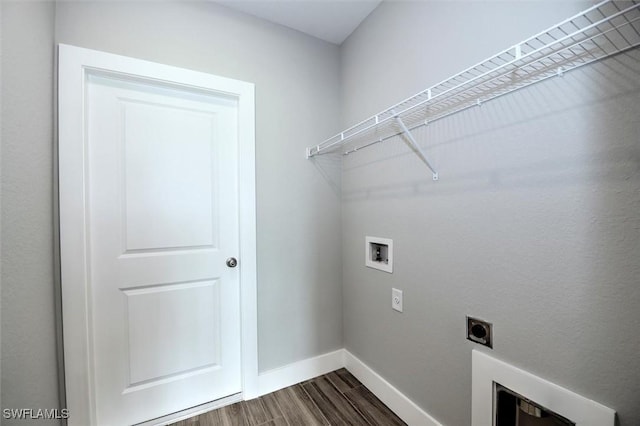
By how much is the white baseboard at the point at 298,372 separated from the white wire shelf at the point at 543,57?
5.02 feet

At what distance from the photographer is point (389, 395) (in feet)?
5.08

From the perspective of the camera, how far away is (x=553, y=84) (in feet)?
2.85

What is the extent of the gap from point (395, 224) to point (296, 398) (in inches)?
50.7

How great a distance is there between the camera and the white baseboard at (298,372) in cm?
170

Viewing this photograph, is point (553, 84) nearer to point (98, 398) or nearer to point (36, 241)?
point (36, 241)

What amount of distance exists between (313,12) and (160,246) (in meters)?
1.75

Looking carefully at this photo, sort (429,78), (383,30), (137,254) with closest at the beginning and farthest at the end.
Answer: (429,78) < (137,254) < (383,30)

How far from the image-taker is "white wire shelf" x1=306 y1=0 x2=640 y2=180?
0.70m

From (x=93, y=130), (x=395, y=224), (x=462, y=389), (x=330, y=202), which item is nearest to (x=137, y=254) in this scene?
(x=93, y=130)

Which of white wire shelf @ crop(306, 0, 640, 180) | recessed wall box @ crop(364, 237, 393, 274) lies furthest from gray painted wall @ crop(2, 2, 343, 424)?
white wire shelf @ crop(306, 0, 640, 180)

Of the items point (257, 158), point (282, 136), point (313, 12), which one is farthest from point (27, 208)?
point (313, 12)

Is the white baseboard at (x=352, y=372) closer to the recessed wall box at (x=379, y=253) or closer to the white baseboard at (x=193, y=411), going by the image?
the white baseboard at (x=193, y=411)

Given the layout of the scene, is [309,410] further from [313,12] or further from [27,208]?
[313,12]

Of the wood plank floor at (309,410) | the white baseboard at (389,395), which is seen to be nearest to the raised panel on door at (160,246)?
the wood plank floor at (309,410)
